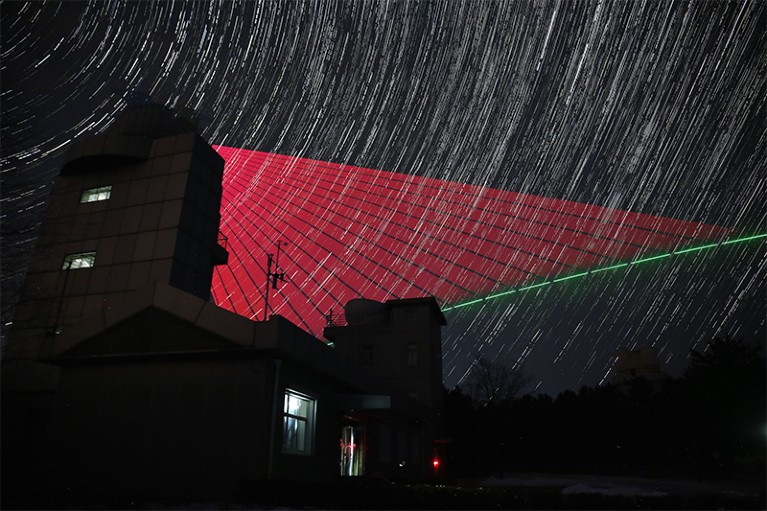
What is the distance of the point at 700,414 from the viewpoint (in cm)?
3644

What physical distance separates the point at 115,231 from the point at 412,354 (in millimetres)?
20505

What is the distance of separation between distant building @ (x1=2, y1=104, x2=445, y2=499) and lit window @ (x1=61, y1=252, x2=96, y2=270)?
7cm

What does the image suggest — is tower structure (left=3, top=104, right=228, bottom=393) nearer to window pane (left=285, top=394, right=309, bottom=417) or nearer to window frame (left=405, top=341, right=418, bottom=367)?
window pane (left=285, top=394, right=309, bottom=417)

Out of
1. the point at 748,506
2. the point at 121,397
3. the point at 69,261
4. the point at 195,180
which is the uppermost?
the point at 195,180

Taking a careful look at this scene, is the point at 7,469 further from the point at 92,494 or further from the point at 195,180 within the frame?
the point at 195,180

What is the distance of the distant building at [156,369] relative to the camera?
12.8 m

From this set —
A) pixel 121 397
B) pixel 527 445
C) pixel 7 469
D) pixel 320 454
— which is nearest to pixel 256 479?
pixel 320 454

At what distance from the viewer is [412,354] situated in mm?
35938

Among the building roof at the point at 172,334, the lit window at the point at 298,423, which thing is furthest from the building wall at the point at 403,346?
the building roof at the point at 172,334

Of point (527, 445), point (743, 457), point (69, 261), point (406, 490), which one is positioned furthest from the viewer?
point (527, 445)

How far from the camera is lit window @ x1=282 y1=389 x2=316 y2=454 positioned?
13.9 m

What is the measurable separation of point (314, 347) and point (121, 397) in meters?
5.03

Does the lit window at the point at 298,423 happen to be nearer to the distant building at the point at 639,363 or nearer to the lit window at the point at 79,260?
the lit window at the point at 79,260

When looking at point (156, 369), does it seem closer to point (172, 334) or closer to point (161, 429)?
point (172, 334)
